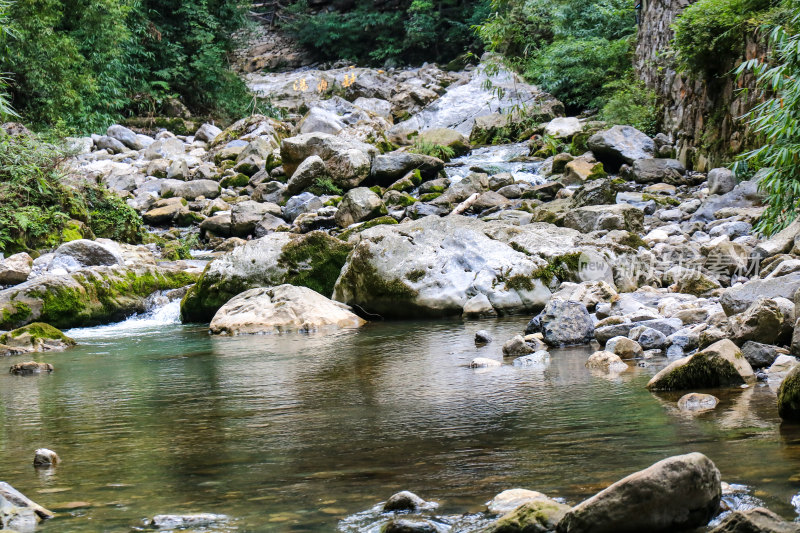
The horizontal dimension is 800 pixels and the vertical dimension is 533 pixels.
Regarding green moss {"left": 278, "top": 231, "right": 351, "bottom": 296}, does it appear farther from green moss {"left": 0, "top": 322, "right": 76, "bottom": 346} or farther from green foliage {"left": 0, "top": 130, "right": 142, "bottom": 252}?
green foliage {"left": 0, "top": 130, "right": 142, "bottom": 252}

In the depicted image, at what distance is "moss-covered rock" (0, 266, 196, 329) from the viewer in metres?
8.62

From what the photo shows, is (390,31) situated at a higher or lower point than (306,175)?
higher

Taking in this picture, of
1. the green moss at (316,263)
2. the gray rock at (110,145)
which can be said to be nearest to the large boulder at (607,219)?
the green moss at (316,263)

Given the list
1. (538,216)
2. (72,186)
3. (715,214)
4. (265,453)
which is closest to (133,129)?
(72,186)

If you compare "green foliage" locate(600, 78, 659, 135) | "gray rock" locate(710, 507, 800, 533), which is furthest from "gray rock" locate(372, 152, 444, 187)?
"gray rock" locate(710, 507, 800, 533)

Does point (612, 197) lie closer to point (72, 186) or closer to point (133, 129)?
point (72, 186)

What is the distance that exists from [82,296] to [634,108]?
12.0 metres

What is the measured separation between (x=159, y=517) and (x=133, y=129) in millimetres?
24899

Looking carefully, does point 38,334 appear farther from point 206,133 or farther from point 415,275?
point 206,133

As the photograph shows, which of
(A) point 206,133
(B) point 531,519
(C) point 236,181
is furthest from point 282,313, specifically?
(A) point 206,133

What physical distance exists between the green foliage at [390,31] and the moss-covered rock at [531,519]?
34786 mm

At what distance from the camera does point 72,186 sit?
13.9 meters

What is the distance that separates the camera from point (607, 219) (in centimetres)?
991

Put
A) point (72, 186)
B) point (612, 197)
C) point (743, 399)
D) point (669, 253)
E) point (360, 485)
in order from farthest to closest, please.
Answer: point (72, 186), point (612, 197), point (669, 253), point (743, 399), point (360, 485)
